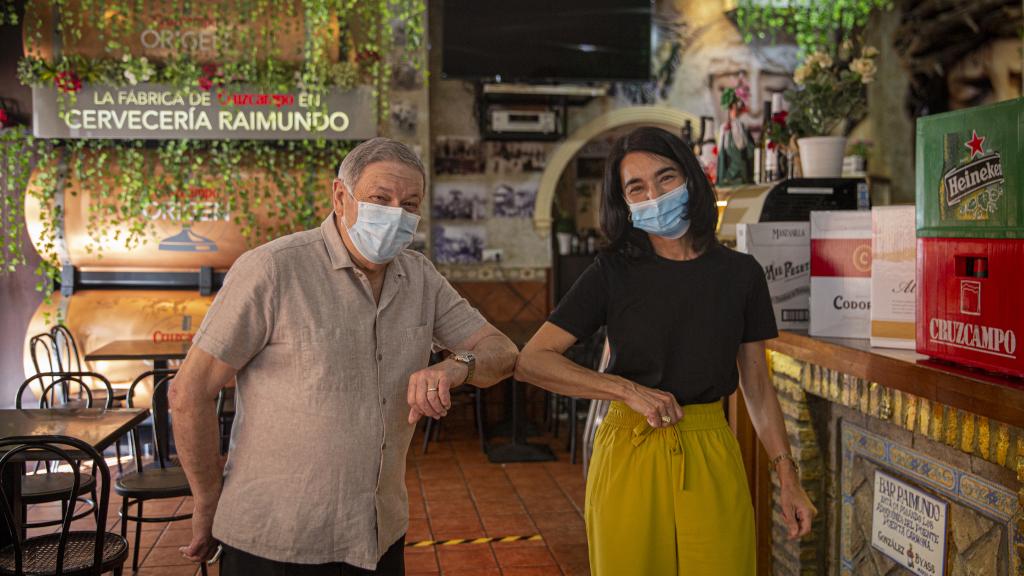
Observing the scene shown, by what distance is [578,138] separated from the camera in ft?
26.7

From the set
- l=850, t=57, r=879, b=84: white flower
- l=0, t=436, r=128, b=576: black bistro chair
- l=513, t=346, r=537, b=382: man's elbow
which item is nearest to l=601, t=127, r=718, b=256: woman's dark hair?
l=513, t=346, r=537, b=382: man's elbow

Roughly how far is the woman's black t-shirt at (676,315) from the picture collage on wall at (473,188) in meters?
5.67

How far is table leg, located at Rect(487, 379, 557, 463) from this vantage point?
6.92 metres

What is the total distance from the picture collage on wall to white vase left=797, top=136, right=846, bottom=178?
4255 millimetres

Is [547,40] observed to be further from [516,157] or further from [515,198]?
[515,198]

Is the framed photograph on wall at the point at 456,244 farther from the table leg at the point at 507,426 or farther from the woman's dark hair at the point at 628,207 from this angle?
the woman's dark hair at the point at 628,207

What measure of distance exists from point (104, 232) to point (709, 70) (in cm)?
534

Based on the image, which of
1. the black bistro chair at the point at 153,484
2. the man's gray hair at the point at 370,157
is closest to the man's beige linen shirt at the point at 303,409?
the man's gray hair at the point at 370,157

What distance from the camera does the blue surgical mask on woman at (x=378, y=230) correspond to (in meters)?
2.02

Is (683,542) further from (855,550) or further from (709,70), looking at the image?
(709,70)

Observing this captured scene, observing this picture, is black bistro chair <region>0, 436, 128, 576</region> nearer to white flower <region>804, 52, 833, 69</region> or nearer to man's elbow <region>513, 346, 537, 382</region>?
man's elbow <region>513, 346, 537, 382</region>

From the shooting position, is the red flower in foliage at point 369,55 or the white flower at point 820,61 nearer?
the white flower at point 820,61

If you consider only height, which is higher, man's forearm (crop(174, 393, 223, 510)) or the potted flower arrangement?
the potted flower arrangement

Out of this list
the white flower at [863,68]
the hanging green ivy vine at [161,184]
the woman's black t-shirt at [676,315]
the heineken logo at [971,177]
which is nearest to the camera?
the heineken logo at [971,177]
